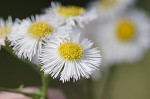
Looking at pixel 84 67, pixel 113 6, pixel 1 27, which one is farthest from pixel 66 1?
pixel 84 67

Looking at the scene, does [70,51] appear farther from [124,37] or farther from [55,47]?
[124,37]

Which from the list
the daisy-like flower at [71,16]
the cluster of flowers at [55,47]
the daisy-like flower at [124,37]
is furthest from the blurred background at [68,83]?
the cluster of flowers at [55,47]

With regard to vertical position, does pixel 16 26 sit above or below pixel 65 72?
above

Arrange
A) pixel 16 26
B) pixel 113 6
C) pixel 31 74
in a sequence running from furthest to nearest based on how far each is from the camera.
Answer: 1. pixel 31 74
2. pixel 113 6
3. pixel 16 26

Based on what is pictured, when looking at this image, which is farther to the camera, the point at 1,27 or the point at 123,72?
the point at 123,72

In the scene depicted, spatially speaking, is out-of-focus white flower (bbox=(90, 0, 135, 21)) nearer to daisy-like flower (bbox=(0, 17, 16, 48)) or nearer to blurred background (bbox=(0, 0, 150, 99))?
blurred background (bbox=(0, 0, 150, 99))

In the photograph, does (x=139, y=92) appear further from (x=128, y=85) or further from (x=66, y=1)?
(x=66, y=1)

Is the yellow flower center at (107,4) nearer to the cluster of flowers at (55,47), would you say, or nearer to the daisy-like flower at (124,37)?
the daisy-like flower at (124,37)
